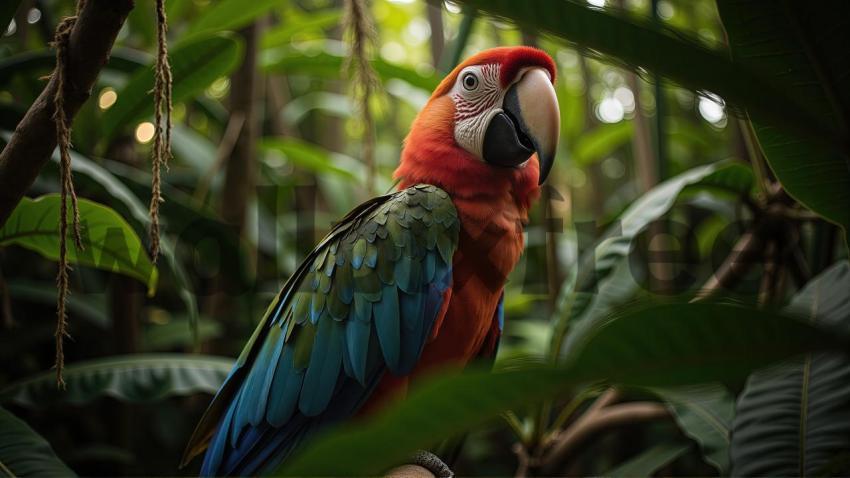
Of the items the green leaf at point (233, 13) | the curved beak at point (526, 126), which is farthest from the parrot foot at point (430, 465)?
the green leaf at point (233, 13)

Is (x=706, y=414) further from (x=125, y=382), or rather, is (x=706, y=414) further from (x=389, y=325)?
(x=125, y=382)

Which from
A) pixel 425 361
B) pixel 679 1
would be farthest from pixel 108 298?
pixel 679 1

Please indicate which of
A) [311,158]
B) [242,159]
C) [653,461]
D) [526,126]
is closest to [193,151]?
[242,159]

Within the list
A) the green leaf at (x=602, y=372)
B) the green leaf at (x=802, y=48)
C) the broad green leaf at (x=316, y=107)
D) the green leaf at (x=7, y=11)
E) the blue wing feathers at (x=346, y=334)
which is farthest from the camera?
the broad green leaf at (x=316, y=107)

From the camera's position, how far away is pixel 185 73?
4.44ft

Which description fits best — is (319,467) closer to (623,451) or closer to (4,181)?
(4,181)

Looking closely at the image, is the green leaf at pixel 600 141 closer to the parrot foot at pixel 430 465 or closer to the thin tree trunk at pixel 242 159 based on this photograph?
the thin tree trunk at pixel 242 159

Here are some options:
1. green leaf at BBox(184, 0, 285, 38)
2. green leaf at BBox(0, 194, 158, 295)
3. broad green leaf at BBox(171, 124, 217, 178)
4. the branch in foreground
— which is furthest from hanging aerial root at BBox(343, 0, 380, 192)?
broad green leaf at BBox(171, 124, 217, 178)

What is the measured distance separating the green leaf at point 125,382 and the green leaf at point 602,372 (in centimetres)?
→ 90

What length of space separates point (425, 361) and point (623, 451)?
1070 millimetres

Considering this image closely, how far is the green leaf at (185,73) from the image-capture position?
1.32 metres

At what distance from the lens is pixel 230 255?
5.21ft

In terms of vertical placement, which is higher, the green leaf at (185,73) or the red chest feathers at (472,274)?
the green leaf at (185,73)

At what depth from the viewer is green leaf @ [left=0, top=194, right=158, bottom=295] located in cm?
99
